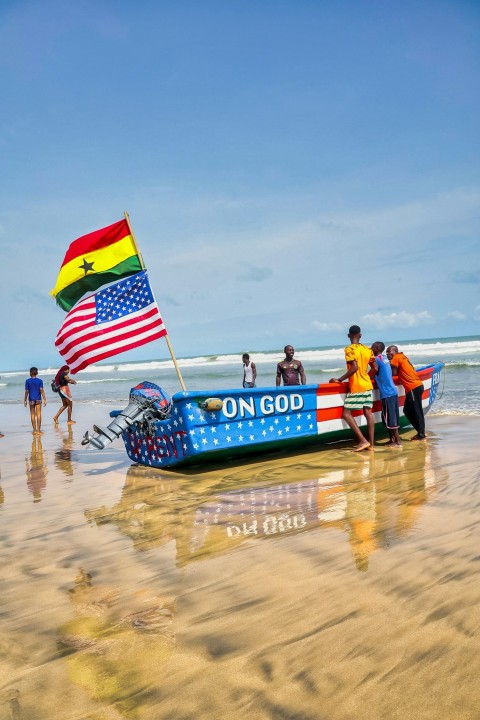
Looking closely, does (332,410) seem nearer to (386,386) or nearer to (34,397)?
(386,386)

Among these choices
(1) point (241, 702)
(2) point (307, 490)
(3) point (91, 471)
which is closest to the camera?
(1) point (241, 702)

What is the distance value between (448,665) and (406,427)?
27.9 feet

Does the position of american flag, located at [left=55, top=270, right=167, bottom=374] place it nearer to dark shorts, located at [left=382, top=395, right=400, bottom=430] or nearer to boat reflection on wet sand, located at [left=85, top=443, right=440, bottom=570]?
boat reflection on wet sand, located at [left=85, top=443, right=440, bottom=570]

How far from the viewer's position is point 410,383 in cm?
854

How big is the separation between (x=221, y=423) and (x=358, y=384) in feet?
7.17

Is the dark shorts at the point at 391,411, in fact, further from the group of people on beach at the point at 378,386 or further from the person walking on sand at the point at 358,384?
the person walking on sand at the point at 358,384

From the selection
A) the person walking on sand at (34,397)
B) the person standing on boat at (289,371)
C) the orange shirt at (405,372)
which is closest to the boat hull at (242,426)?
the orange shirt at (405,372)

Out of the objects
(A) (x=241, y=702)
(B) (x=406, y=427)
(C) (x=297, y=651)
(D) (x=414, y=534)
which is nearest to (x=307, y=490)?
(D) (x=414, y=534)

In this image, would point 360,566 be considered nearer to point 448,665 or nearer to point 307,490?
point 448,665

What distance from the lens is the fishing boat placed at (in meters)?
6.92

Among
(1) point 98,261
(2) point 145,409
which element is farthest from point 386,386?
(1) point 98,261

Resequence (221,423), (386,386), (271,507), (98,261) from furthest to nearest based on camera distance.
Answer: (386,386) → (98,261) → (221,423) → (271,507)

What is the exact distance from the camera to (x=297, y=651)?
258 cm

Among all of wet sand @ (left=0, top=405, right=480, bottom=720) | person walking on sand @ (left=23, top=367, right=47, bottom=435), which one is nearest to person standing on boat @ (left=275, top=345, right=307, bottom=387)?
wet sand @ (left=0, top=405, right=480, bottom=720)
